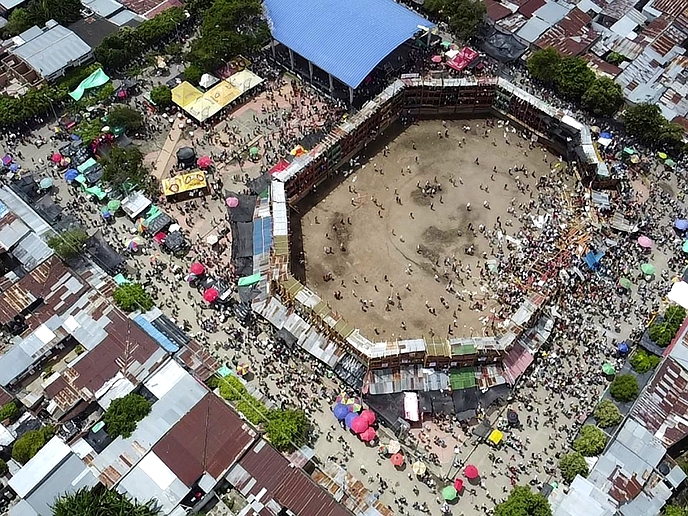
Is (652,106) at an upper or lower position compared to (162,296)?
upper

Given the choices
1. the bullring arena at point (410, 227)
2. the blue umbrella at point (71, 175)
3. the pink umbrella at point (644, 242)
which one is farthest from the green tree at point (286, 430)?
the pink umbrella at point (644, 242)

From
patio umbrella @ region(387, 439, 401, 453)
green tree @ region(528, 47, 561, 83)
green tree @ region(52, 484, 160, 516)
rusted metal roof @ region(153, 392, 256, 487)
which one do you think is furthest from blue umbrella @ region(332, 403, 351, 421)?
green tree @ region(528, 47, 561, 83)

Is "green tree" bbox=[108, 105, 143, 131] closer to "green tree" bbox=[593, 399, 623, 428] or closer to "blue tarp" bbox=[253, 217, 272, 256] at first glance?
"blue tarp" bbox=[253, 217, 272, 256]

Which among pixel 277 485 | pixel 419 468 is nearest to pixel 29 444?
pixel 277 485

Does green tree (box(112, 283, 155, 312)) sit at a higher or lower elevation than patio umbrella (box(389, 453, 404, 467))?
lower

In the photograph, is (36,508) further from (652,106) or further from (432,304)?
(652,106)

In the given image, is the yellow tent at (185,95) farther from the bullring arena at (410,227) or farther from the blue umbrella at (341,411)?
the blue umbrella at (341,411)

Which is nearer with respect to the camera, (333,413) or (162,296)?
(333,413)

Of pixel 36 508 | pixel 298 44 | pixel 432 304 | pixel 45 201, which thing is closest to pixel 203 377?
pixel 36 508
